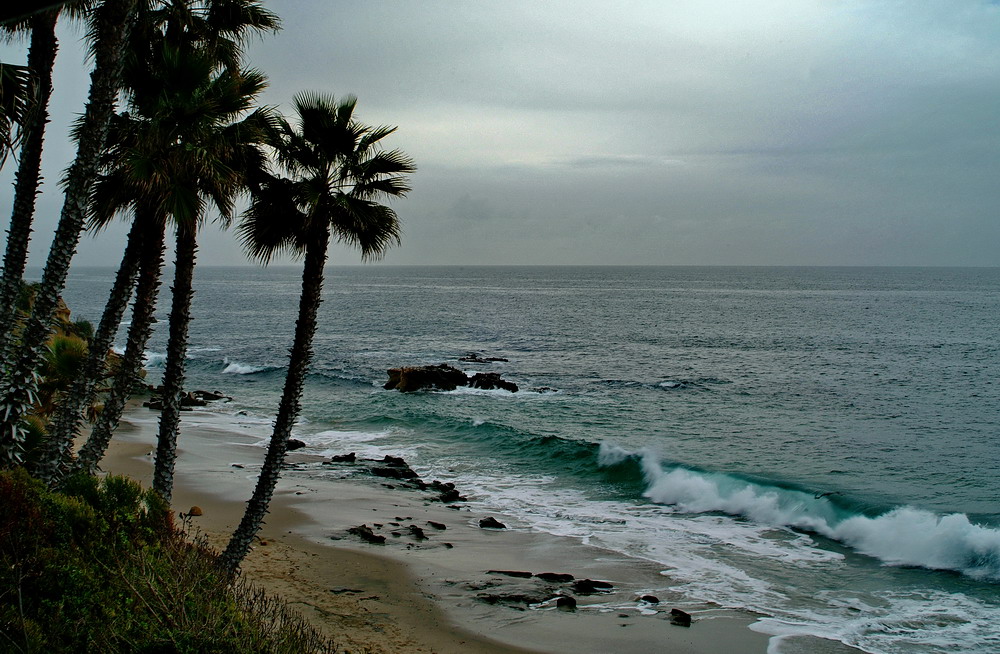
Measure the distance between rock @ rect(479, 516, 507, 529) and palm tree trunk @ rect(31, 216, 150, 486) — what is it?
11448 mm

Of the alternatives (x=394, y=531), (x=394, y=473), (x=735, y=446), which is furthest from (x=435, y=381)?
(x=394, y=531)

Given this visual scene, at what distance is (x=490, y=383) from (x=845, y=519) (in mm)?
26603

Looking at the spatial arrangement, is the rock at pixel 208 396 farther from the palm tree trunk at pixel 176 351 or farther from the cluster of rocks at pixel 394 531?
the palm tree trunk at pixel 176 351

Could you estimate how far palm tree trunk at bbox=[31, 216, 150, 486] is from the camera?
39.6 feet

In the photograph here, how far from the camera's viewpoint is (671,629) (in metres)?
14.4

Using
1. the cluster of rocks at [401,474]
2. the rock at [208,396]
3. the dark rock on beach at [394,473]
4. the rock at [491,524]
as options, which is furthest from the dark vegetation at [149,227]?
the rock at [208,396]

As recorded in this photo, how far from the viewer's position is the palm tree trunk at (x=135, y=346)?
12.5 meters

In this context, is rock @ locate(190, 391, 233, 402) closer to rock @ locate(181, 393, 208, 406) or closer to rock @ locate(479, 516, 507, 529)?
rock @ locate(181, 393, 208, 406)

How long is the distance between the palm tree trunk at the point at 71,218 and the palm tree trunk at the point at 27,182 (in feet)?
1.22

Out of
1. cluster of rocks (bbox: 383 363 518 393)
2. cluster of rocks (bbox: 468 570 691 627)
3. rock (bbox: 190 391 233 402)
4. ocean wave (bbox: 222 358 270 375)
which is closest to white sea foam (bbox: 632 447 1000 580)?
cluster of rocks (bbox: 468 570 691 627)

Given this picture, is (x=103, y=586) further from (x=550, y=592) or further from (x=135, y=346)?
(x=550, y=592)

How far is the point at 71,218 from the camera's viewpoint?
10.6m

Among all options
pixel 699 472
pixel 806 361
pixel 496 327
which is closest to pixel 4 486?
pixel 699 472

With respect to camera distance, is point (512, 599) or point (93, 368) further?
point (512, 599)
